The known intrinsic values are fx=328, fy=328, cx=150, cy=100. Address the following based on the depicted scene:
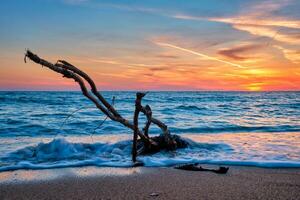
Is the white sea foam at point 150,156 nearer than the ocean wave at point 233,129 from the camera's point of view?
Yes

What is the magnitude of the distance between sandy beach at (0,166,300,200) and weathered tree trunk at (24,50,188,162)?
173cm

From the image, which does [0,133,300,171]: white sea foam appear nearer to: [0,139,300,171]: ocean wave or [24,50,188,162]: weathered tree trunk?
[0,139,300,171]: ocean wave

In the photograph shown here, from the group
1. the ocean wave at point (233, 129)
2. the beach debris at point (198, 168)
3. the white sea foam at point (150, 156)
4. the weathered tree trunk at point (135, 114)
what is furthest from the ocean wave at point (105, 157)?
the ocean wave at point (233, 129)

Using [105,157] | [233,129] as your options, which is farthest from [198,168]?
[233,129]

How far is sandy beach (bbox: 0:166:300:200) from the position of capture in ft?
17.5

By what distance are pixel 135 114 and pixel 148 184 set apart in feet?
10.4

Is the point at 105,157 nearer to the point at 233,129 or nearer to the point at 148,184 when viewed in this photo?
the point at 148,184

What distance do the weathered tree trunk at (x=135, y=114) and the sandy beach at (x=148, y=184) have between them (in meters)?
1.73

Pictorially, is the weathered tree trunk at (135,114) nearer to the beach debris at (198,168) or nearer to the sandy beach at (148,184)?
the beach debris at (198,168)

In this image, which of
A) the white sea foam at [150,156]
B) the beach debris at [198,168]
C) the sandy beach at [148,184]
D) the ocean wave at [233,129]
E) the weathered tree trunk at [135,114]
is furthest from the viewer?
the ocean wave at [233,129]

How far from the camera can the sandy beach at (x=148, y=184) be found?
5.34 metres

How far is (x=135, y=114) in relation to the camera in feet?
29.6

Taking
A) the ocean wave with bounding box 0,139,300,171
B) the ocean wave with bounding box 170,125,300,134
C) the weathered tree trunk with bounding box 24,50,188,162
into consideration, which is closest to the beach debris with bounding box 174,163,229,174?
the ocean wave with bounding box 0,139,300,171

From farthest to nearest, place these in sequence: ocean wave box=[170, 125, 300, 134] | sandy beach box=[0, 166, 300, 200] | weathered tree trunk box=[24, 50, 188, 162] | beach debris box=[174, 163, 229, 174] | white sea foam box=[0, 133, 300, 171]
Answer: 1. ocean wave box=[170, 125, 300, 134]
2. white sea foam box=[0, 133, 300, 171]
3. weathered tree trunk box=[24, 50, 188, 162]
4. beach debris box=[174, 163, 229, 174]
5. sandy beach box=[0, 166, 300, 200]
